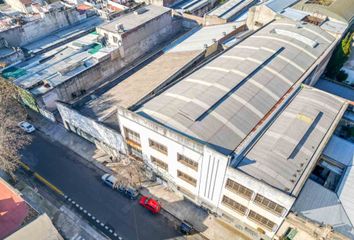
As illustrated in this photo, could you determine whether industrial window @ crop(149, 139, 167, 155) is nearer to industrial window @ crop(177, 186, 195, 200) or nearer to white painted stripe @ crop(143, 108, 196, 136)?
white painted stripe @ crop(143, 108, 196, 136)

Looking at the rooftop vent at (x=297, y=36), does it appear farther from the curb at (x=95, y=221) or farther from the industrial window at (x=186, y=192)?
the curb at (x=95, y=221)

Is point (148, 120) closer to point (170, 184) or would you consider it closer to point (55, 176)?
point (170, 184)

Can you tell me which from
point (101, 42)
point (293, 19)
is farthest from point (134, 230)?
point (293, 19)

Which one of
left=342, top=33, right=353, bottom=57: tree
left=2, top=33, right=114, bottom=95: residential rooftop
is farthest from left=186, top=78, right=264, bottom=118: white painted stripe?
left=342, top=33, right=353, bottom=57: tree

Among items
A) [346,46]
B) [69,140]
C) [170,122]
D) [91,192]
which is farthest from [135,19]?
[346,46]

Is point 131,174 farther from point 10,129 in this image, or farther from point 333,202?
point 333,202
